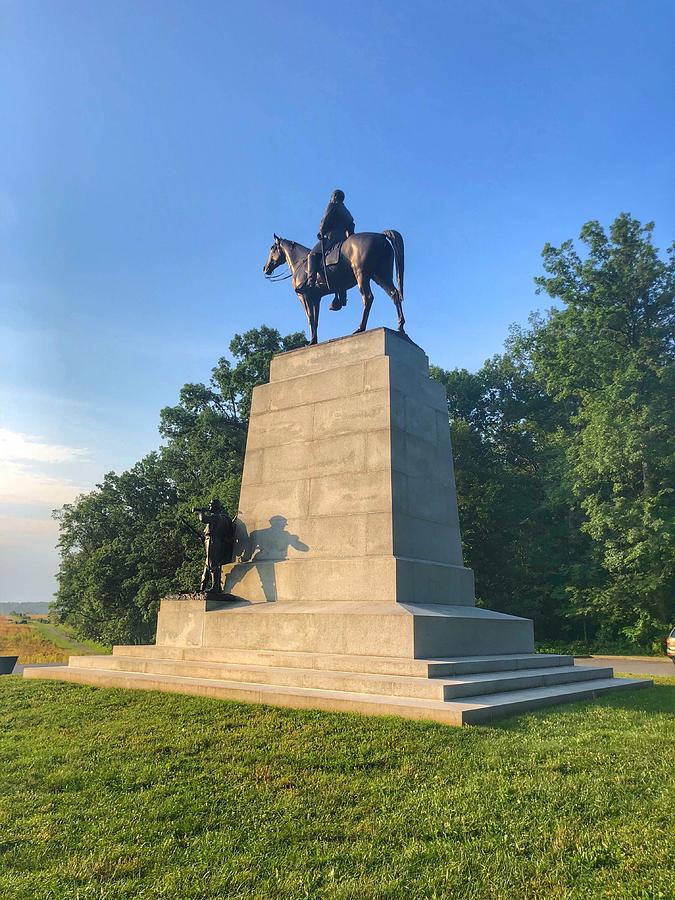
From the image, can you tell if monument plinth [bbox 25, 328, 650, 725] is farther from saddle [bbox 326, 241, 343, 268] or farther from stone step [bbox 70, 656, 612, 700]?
saddle [bbox 326, 241, 343, 268]

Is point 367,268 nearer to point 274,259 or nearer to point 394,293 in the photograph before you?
point 394,293

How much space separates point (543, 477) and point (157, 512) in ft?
76.4

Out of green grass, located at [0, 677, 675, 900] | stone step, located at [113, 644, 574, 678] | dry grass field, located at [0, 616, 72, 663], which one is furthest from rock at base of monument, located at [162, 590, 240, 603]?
dry grass field, located at [0, 616, 72, 663]

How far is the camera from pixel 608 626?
31.0m

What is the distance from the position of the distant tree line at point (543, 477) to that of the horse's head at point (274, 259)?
52.1 feet

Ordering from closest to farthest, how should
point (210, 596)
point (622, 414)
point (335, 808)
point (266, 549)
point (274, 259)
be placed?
point (335, 808), point (210, 596), point (266, 549), point (274, 259), point (622, 414)

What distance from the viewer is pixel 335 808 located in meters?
4.77

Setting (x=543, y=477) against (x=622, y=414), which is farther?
(x=543, y=477)

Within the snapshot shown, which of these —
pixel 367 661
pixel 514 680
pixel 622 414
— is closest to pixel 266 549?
pixel 367 661

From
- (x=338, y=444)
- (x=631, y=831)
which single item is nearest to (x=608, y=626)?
(x=338, y=444)

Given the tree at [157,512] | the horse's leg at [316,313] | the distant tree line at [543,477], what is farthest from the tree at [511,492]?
the horse's leg at [316,313]

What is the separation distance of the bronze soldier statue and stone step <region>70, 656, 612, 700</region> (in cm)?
205

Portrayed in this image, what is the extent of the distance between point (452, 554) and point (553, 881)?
10.1 metres

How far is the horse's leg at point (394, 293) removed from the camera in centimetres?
1484
